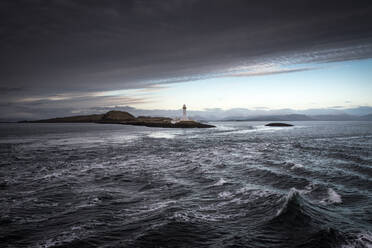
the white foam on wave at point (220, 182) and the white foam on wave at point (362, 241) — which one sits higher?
the white foam on wave at point (362, 241)

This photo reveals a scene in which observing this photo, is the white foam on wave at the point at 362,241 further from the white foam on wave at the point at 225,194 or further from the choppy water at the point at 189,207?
the white foam on wave at the point at 225,194

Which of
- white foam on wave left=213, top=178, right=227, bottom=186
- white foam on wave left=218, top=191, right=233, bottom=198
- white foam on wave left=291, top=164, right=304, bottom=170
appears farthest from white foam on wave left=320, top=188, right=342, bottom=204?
white foam on wave left=291, top=164, right=304, bottom=170

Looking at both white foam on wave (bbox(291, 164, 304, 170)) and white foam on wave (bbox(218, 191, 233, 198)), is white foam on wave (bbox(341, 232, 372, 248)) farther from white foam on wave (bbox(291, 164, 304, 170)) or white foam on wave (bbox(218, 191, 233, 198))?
white foam on wave (bbox(291, 164, 304, 170))

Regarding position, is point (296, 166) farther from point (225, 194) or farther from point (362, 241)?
point (362, 241)

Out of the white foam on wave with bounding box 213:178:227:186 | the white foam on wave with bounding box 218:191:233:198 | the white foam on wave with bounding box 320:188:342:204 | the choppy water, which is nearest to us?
the choppy water

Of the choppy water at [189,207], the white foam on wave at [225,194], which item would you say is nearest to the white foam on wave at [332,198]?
the choppy water at [189,207]

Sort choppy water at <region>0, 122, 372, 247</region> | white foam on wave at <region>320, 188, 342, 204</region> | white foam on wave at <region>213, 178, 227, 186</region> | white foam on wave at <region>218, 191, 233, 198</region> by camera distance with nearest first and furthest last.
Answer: choppy water at <region>0, 122, 372, 247</region> < white foam on wave at <region>320, 188, 342, 204</region> < white foam on wave at <region>218, 191, 233, 198</region> < white foam on wave at <region>213, 178, 227, 186</region>

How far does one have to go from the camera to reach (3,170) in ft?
75.0

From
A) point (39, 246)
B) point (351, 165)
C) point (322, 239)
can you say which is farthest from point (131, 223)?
point (351, 165)

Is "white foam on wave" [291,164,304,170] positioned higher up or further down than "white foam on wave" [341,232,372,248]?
higher up

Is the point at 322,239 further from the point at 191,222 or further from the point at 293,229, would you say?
the point at 191,222

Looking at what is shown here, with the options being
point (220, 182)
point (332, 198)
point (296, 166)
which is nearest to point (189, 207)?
point (220, 182)

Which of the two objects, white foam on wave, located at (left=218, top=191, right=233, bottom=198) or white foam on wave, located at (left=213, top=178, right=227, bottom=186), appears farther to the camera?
white foam on wave, located at (left=213, top=178, right=227, bottom=186)

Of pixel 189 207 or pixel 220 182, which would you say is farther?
pixel 220 182
